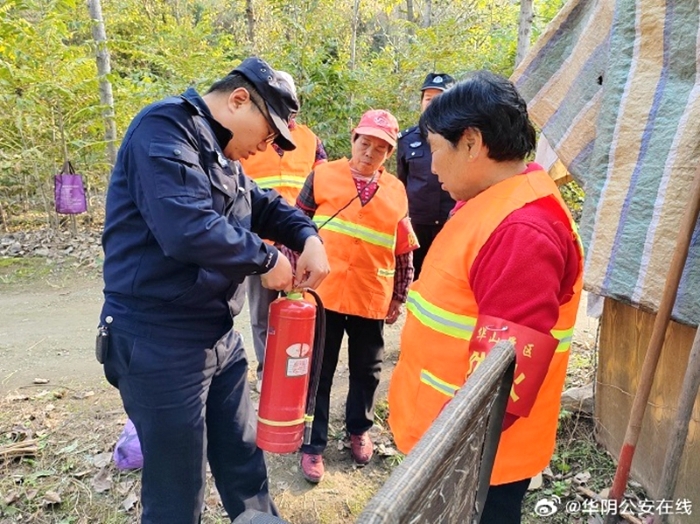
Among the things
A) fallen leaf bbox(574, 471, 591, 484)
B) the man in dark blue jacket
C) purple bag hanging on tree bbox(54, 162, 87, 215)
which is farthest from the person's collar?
purple bag hanging on tree bbox(54, 162, 87, 215)

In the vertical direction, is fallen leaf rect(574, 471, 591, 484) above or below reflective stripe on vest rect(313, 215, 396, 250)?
below

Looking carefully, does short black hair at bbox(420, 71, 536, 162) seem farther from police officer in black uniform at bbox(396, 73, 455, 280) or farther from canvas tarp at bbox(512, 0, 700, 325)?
police officer in black uniform at bbox(396, 73, 455, 280)

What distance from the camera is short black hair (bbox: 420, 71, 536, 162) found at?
1509 millimetres

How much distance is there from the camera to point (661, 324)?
2117 mm

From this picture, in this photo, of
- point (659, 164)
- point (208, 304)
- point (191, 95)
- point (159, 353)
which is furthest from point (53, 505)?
point (659, 164)

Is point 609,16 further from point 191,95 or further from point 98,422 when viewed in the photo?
point 98,422

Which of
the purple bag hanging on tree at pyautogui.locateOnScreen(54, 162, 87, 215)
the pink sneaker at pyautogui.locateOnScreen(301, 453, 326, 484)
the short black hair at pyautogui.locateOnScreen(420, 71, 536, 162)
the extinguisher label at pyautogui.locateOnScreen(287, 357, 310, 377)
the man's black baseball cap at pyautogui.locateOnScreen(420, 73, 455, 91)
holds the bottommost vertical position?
the pink sneaker at pyautogui.locateOnScreen(301, 453, 326, 484)

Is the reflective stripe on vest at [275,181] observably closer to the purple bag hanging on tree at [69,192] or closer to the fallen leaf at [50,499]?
the fallen leaf at [50,499]

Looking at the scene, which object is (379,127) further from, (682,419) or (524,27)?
(524,27)

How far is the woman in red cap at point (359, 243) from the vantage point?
2.99m

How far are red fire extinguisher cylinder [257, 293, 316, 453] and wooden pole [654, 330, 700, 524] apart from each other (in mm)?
1446

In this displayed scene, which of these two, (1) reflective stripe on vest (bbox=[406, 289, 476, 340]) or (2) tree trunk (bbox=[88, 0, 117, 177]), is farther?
(2) tree trunk (bbox=[88, 0, 117, 177])

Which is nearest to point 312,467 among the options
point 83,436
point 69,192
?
point 83,436

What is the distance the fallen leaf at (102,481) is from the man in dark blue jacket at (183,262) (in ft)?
3.16
